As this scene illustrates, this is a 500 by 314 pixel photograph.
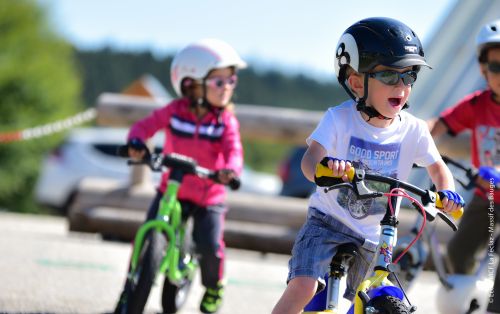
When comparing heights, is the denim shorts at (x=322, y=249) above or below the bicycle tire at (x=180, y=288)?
above

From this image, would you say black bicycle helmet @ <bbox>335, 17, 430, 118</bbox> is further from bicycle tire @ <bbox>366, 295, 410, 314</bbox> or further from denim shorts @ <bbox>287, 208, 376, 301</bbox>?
bicycle tire @ <bbox>366, 295, 410, 314</bbox>

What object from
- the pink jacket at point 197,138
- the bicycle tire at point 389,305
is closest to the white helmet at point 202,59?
the pink jacket at point 197,138

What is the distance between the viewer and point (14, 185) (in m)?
52.6

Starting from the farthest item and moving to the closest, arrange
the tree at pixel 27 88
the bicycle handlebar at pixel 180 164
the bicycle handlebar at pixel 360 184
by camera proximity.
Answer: the tree at pixel 27 88
the bicycle handlebar at pixel 180 164
the bicycle handlebar at pixel 360 184

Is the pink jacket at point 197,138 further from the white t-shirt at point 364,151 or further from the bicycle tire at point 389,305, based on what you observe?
the bicycle tire at point 389,305

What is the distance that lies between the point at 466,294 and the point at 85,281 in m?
3.08

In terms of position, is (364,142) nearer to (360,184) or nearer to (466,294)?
(360,184)

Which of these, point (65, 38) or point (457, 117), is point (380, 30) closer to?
point (457, 117)

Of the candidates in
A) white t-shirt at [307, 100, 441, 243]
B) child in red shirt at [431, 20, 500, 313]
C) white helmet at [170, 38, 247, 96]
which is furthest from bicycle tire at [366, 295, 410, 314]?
white helmet at [170, 38, 247, 96]

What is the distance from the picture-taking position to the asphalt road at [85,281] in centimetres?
690

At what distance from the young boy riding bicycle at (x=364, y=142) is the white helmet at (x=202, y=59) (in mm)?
1980

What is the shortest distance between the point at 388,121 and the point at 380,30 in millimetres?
442

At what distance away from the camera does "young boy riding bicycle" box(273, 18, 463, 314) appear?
475cm

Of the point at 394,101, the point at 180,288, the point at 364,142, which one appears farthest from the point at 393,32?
the point at 180,288
